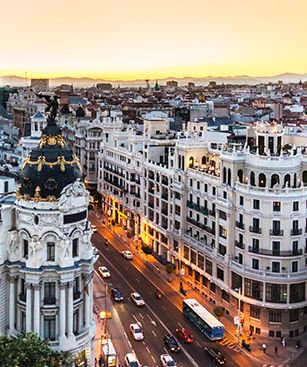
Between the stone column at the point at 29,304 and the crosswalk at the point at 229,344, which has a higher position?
the stone column at the point at 29,304

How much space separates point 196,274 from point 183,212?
11.8 meters

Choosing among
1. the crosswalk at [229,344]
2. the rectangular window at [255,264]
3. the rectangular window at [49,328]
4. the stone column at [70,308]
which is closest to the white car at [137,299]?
the crosswalk at [229,344]

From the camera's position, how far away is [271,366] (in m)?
81.9

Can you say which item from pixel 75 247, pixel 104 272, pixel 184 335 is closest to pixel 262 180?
pixel 184 335

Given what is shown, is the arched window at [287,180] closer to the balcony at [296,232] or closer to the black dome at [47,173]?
the balcony at [296,232]

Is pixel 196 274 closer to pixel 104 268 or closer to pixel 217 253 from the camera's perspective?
pixel 217 253

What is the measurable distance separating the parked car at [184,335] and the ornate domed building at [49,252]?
67.3ft

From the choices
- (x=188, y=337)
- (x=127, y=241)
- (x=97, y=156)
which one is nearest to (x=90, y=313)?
(x=188, y=337)

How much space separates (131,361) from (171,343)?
28.3 ft

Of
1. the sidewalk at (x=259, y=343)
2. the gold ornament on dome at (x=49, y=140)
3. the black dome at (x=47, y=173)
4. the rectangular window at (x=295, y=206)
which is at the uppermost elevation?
the gold ornament on dome at (x=49, y=140)

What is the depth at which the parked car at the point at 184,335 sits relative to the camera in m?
88.0

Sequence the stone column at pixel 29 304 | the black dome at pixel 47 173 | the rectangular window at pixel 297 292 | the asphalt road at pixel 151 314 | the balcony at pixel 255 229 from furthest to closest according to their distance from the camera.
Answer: the balcony at pixel 255 229
the rectangular window at pixel 297 292
the asphalt road at pixel 151 314
the black dome at pixel 47 173
the stone column at pixel 29 304

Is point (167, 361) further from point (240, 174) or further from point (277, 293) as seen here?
point (240, 174)

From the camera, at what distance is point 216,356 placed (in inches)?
3214
